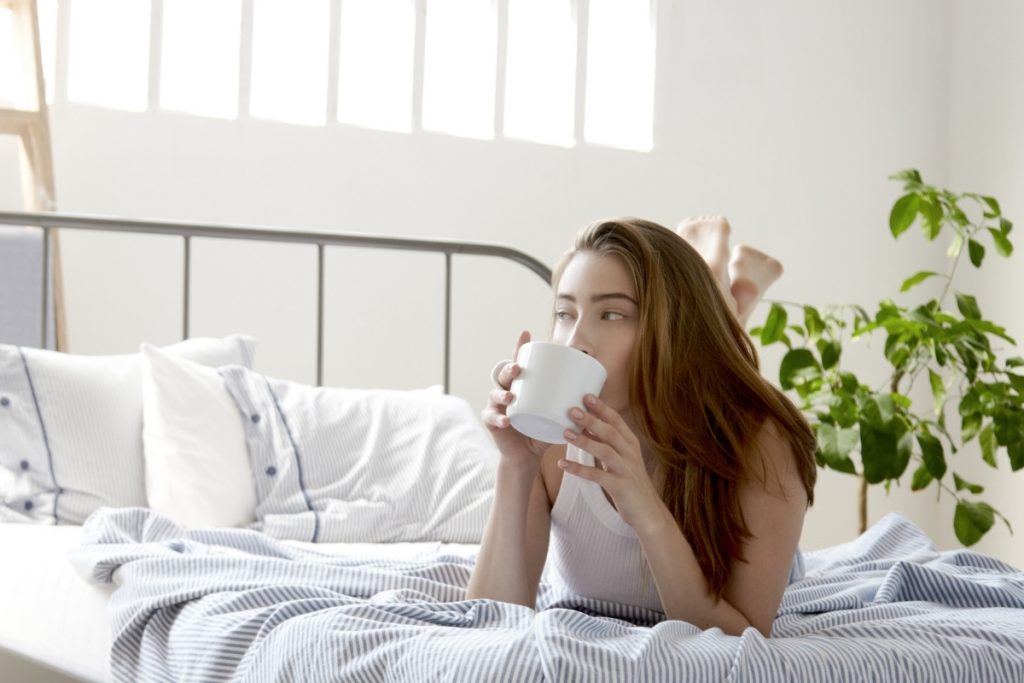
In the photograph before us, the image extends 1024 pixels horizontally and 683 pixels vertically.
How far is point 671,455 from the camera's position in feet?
3.50

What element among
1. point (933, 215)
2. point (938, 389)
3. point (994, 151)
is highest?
point (994, 151)

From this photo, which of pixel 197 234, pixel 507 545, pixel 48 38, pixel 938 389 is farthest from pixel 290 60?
pixel 507 545

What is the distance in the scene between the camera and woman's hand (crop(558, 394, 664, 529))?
93 cm

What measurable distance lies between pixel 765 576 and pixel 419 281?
2.46 meters

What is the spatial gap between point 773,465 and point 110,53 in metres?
2.66

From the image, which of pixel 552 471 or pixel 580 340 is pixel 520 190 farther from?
pixel 580 340

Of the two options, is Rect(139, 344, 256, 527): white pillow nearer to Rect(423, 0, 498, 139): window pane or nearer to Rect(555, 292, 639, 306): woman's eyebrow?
Rect(555, 292, 639, 306): woman's eyebrow

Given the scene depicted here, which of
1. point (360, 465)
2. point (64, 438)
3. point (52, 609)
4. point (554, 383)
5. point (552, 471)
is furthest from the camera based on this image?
point (360, 465)

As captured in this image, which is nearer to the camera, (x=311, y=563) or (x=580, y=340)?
(x=580, y=340)

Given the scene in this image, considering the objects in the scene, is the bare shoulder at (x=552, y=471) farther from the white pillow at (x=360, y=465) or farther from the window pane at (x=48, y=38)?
the window pane at (x=48, y=38)

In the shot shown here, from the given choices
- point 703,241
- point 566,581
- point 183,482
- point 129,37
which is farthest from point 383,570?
point 129,37

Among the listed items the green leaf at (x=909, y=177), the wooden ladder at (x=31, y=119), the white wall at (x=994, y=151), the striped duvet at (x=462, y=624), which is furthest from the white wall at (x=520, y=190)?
the striped duvet at (x=462, y=624)

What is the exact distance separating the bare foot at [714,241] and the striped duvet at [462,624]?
30.6 inches

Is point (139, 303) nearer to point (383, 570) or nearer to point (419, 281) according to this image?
point (419, 281)
